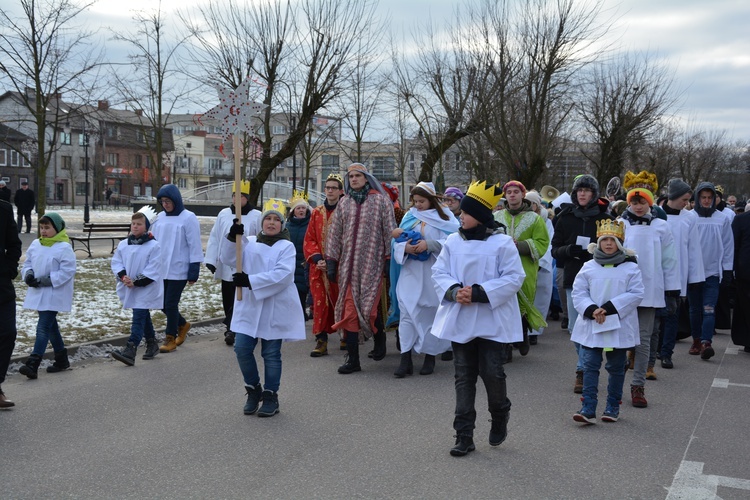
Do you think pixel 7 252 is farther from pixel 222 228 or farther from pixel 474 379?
pixel 474 379

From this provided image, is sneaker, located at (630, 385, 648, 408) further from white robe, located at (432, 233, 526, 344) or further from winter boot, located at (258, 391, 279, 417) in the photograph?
winter boot, located at (258, 391, 279, 417)

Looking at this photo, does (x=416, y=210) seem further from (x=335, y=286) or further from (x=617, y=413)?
(x=617, y=413)

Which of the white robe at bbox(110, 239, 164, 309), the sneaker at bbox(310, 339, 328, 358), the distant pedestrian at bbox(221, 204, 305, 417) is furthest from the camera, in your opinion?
the sneaker at bbox(310, 339, 328, 358)

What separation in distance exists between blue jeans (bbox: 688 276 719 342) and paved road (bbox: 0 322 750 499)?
1312 millimetres

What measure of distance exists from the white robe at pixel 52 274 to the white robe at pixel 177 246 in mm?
1371

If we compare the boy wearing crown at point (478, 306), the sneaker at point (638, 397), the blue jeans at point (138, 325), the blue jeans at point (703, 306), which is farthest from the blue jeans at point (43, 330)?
the blue jeans at point (703, 306)

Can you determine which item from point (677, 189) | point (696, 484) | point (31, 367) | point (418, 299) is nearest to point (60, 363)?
point (31, 367)

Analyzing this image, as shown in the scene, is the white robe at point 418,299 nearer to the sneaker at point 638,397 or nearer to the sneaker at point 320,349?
the sneaker at point 320,349

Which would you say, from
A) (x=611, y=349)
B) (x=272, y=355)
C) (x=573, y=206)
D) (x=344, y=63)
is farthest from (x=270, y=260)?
(x=344, y=63)

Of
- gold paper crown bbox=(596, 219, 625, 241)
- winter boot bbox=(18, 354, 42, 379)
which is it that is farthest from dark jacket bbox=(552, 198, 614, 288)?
winter boot bbox=(18, 354, 42, 379)

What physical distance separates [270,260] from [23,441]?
227cm

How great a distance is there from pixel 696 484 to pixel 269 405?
328 cm

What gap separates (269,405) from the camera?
22.5 ft

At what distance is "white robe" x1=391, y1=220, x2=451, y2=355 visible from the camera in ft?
28.6
